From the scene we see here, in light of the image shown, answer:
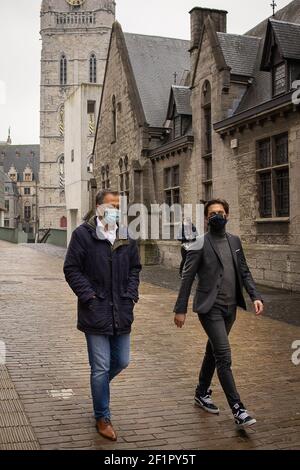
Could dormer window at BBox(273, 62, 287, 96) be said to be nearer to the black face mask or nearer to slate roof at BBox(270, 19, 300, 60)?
slate roof at BBox(270, 19, 300, 60)

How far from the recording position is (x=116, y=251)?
504cm

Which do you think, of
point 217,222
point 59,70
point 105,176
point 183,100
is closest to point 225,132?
point 183,100

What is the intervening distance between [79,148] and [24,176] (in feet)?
311

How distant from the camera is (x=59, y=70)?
325 feet

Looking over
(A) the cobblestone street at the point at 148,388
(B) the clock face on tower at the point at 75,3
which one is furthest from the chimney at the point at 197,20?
(B) the clock face on tower at the point at 75,3

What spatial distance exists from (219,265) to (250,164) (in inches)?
479

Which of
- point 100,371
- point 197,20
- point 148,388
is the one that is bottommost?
point 148,388

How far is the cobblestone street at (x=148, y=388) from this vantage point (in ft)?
15.8

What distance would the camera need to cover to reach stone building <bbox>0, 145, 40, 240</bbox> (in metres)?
127

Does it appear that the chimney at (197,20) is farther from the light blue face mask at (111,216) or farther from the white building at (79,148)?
the light blue face mask at (111,216)

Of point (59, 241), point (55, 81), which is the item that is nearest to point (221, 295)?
point (59, 241)

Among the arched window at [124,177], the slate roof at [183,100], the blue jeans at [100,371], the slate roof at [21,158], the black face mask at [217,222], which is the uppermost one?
the slate roof at [21,158]

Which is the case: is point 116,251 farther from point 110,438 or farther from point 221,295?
point 110,438

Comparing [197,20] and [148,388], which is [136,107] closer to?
[197,20]
